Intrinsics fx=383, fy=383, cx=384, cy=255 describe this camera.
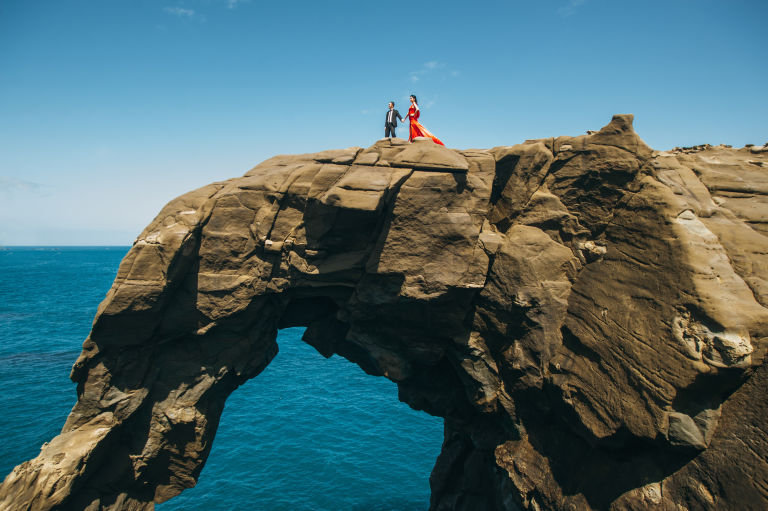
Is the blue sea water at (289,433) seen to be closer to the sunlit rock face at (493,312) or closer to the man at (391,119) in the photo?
the sunlit rock face at (493,312)

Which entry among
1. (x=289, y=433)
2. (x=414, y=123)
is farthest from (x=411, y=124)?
(x=289, y=433)

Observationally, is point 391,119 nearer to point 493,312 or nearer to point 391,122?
point 391,122

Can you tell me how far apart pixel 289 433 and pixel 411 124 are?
27620 millimetres

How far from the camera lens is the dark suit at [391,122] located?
17.0 m

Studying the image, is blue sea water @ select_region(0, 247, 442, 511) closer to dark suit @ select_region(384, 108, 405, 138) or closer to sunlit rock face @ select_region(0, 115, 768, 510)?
sunlit rock face @ select_region(0, 115, 768, 510)

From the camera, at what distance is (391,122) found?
17.0 meters

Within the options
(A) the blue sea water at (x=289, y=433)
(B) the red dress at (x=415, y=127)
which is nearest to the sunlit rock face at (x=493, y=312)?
(B) the red dress at (x=415, y=127)

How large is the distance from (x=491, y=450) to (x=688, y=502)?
23.4ft

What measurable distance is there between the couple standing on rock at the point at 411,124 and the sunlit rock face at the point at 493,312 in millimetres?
1228

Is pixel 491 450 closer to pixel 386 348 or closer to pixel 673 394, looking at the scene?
pixel 386 348

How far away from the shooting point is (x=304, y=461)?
28.4 metres

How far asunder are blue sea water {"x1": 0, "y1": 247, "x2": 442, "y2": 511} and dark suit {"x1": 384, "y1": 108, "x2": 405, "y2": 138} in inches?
872

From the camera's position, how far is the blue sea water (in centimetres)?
2484

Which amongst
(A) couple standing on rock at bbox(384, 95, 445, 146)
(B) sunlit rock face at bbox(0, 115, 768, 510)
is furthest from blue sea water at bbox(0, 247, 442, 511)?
(A) couple standing on rock at bbox(384, 95, 445, 146)
